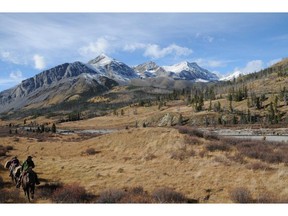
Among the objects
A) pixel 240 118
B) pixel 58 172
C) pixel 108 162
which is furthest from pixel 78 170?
pixel 240 118

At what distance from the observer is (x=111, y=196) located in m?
18.9

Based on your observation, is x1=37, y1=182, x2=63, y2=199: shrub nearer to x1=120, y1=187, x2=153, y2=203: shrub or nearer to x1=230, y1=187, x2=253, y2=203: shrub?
x1=120, y1=187, x2=153, y2=203: shrub

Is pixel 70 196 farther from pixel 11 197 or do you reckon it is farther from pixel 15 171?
pixel 15 171

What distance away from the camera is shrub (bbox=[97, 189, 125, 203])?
734 inches

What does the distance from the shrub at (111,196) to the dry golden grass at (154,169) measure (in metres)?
2.56

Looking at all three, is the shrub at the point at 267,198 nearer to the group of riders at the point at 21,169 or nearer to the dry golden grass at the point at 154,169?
the dry golden grass at the point at 154,169

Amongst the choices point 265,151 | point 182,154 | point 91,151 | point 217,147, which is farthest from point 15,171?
point 265,151

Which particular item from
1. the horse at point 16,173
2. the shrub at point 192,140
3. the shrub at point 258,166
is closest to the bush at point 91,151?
the shrub at point 192,140

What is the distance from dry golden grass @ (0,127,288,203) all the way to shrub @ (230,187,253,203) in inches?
17.9

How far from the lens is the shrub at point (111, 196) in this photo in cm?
1866

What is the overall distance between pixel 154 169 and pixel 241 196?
9.90 m
